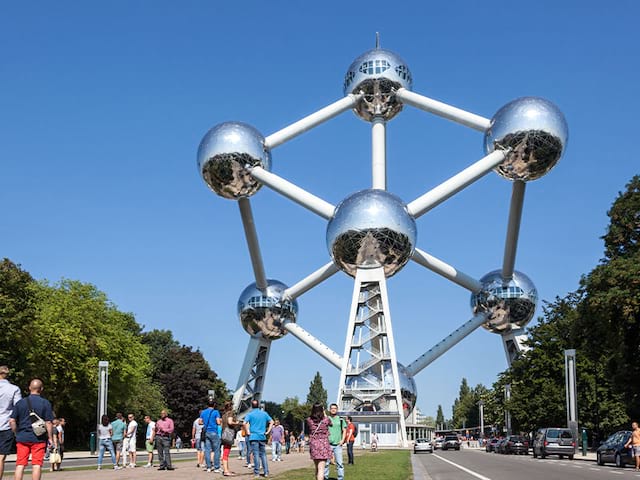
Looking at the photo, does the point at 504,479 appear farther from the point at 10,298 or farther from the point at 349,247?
the point at 10,298

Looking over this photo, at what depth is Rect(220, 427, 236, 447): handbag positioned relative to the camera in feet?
63.3

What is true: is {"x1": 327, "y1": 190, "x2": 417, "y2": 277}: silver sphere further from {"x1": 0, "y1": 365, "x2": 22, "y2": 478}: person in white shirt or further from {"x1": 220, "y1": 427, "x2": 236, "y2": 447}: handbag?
{"x1": 0, "y1": 365, "x2": 22, "y2": 478}: person in white shirt

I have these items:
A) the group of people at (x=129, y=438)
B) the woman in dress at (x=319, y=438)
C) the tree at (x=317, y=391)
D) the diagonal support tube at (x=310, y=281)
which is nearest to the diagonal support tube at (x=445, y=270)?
the diagonal support tube at (x=310, y=281)

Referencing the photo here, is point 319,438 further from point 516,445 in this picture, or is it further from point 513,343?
point 513,343

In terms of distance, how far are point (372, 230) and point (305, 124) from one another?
10.1 metres

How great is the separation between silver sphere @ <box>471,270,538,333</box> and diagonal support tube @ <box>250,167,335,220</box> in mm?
13956

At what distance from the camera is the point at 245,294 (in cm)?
5628

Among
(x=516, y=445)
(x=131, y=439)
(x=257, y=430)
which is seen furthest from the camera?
(x=516, y=445)

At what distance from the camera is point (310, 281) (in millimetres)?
53500

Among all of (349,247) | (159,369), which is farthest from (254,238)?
(159,369)

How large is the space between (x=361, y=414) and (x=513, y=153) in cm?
1655

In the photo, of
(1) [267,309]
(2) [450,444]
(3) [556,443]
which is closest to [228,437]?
(3) [556,443]

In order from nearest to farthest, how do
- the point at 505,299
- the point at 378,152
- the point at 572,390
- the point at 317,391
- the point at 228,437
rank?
1. the point at 228,437
2. the point at 572,390
3. the point at 378,152
4. the point at 505,299
5. the point at 317,391

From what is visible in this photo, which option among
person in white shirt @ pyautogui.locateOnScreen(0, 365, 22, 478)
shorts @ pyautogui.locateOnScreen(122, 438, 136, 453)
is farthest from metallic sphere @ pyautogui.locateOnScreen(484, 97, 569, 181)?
person in white shirt @ pyautogui.locateOnScreen(0, 365, 22, 478)
